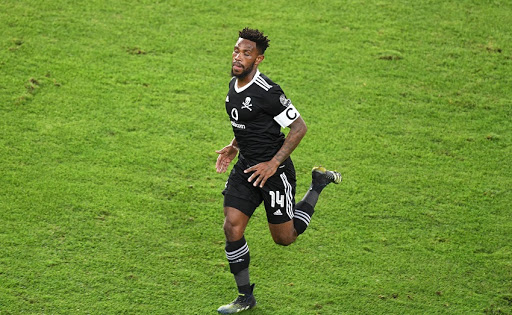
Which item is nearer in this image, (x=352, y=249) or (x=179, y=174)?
(x=352, y=249)

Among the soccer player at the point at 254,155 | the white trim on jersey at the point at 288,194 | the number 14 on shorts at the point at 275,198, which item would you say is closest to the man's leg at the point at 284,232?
the soccer player at the point at 254,155

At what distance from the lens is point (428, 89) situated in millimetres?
10711

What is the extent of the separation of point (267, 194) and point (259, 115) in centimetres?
78

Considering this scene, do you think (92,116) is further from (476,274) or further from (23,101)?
(476,274)

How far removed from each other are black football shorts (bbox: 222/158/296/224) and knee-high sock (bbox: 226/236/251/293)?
326 mm

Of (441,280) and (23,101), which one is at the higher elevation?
(23,101)

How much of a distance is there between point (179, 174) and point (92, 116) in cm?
163

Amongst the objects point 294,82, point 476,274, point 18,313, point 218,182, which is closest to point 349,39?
point 294,82

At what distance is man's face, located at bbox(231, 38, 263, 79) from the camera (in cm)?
685

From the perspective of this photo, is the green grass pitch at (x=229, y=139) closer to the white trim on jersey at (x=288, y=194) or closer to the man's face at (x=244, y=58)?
the white trim on jersey at (x=288, y=194)

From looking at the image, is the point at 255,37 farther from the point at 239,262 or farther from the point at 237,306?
the point at 237,306

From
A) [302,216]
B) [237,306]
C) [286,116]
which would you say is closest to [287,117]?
[286,116]

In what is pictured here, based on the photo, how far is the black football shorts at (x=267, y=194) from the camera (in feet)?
23.2

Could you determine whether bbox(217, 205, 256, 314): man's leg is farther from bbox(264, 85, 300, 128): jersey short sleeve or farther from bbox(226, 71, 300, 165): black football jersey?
bbox(264, 85, 300, 128): jersey short sleeve
